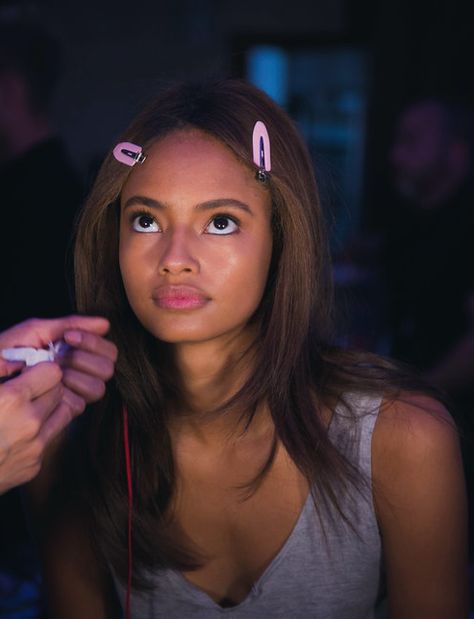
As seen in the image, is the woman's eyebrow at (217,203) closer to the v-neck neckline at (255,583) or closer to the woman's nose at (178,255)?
the woman's nose at (178,255)

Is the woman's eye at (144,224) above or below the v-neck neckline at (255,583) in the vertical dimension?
above

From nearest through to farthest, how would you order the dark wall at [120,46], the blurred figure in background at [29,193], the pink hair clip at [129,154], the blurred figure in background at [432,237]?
the pink hair clip at [129,154], the blurred figure in background at [29,193], the blurred figure in background at [432,237], the dark wall at [120,46]

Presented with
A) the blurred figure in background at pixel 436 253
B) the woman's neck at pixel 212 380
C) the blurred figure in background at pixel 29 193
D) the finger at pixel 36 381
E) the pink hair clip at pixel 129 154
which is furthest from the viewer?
the blurred figure in background at pixel 436 253

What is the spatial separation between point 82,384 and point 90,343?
0.08 m

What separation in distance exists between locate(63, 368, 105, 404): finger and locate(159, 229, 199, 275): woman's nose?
0.75 ft

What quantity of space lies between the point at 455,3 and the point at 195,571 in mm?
3828

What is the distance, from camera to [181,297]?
1307mm

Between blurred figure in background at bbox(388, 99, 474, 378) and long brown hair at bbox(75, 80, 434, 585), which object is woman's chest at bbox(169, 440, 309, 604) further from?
blurred figure in background at bbox(388, 99, 474, 378)

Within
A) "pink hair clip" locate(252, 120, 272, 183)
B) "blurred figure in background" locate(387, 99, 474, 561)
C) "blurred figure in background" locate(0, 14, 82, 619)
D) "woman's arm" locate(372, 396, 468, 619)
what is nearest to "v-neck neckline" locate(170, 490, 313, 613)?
"woman's arm" locate(372, 396, 468, 619)

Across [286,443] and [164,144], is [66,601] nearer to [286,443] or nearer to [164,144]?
[286,443]

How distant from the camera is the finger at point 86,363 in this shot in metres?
1.34

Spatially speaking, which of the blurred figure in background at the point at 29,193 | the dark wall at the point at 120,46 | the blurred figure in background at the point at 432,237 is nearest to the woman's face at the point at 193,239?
the blurred figure in background at the point at 29,193

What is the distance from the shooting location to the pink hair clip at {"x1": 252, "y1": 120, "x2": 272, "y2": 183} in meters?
1.36

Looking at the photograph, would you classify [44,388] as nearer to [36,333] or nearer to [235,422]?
[36,333]
